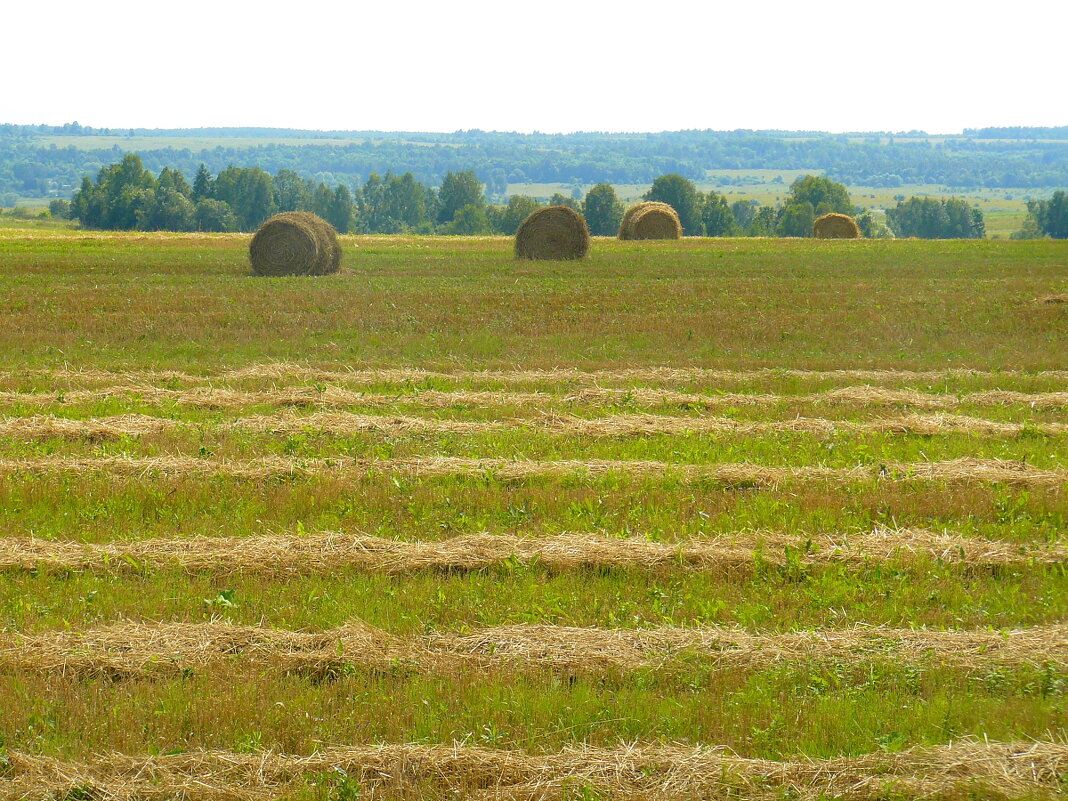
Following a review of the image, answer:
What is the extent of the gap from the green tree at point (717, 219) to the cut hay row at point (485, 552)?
336 ft

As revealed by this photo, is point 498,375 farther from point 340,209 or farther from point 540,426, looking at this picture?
point 340,209

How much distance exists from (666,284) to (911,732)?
22582mm

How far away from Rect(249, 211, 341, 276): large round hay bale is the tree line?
5422cm

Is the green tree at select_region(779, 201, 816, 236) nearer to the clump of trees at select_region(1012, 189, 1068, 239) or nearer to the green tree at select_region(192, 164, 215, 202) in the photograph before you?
the clump of trees at select_region(1012, 189, 1068, 239)

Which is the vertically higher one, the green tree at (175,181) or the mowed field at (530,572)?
the green tree at (175,181)

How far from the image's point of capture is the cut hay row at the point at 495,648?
6609mm

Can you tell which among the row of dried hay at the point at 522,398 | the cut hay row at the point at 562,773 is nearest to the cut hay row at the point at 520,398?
the row of dried hay at the point at 522,398

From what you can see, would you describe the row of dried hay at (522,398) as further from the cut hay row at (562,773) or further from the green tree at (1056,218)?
the green tree at (1056,218)

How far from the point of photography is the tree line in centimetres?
9131

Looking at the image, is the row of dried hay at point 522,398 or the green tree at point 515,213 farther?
the green tree at point 515,213

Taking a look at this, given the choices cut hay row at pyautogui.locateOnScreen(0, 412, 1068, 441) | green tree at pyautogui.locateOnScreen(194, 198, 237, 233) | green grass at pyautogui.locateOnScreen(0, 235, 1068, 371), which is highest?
green tree at pyautogui.locateOnScreen(194, 198, 237, 233)

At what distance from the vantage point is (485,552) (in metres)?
8.55

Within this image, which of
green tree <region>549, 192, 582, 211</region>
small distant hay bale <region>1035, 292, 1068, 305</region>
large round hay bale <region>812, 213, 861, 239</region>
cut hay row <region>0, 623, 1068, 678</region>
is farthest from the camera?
green tree <region>549, 192, 582, 211</region>

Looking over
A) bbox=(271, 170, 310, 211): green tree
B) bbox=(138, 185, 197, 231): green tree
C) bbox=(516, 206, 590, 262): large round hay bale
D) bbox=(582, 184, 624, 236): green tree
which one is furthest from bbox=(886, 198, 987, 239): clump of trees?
bbox=(516, 206, 590, 262): large round hay bale
